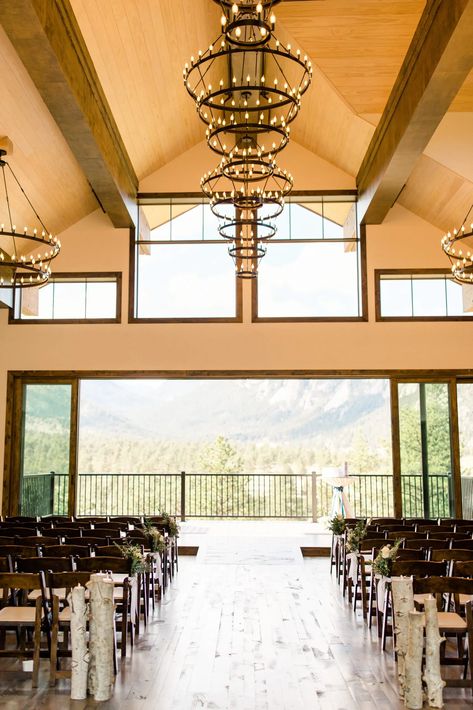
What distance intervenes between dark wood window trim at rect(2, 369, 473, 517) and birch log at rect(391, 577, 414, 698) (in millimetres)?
7190

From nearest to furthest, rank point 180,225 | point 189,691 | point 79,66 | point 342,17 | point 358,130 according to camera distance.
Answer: point 189,691 < point 79,66 < point 342,17 < point 358,130 < point 180,225

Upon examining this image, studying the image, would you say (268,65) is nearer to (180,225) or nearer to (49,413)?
(180,225)

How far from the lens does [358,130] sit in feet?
36.3

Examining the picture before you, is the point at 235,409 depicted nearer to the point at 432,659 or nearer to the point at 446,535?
the point at 446,535

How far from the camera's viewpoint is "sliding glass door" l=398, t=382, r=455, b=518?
475 inches

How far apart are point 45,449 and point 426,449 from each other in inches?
261

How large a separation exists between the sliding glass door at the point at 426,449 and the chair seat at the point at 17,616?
8.00m

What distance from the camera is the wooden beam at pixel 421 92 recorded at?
21.4ft

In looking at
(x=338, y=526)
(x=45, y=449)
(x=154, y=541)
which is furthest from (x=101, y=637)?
(x=45, y=449)

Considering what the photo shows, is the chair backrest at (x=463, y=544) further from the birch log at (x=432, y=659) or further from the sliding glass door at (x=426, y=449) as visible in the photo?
the sliding glass door at (x=426, y=449)

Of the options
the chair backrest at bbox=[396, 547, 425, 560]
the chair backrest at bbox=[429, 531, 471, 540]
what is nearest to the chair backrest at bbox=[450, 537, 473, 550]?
the chair backrest at bbox=[429, 531, 471, 540]

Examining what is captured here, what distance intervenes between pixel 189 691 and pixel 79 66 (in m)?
6.53

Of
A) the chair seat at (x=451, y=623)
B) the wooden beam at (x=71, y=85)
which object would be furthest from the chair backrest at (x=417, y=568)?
the wooden beam at (x=71, y=85)

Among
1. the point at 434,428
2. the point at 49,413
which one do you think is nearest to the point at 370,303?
the point at 434,428
